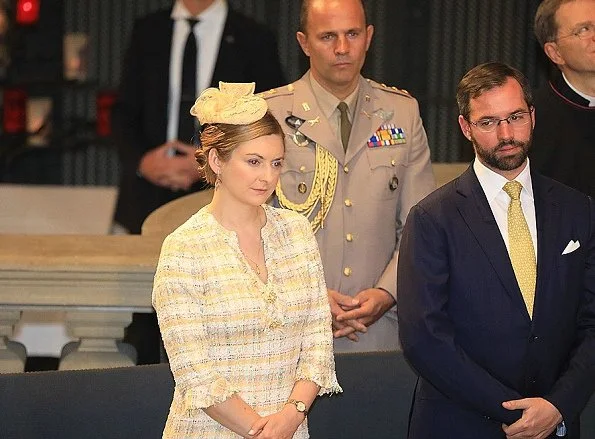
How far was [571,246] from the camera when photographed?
343 cm

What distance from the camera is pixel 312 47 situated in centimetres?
405

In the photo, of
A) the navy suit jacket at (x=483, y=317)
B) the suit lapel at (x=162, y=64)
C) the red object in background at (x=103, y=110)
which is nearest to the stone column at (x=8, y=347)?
the navy suit jacket at (x=483, y=317)

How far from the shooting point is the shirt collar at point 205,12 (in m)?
5.55

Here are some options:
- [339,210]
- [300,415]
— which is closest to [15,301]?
[339,210]

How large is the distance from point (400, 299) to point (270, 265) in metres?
0.35

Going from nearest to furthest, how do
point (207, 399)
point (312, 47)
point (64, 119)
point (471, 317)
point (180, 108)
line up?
point (207, 399) → point (471, 317) → point (312, 47) → point (180, 108) → point (64, 119)

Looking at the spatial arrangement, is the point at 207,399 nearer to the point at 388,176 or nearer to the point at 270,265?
the point at 270,265

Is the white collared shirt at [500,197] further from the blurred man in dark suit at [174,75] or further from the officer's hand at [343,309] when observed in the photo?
the blurred man in dark suit at [174,75]

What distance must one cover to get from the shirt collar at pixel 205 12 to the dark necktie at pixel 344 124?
5.06 ft

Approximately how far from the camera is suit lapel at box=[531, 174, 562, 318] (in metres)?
3.39

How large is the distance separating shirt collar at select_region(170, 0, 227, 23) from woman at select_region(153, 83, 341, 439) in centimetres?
222

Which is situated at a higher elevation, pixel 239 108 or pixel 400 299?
pixel 239 108

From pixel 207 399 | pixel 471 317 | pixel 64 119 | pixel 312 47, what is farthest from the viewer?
pixel 64 119

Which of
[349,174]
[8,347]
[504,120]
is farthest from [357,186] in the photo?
[8,347]
